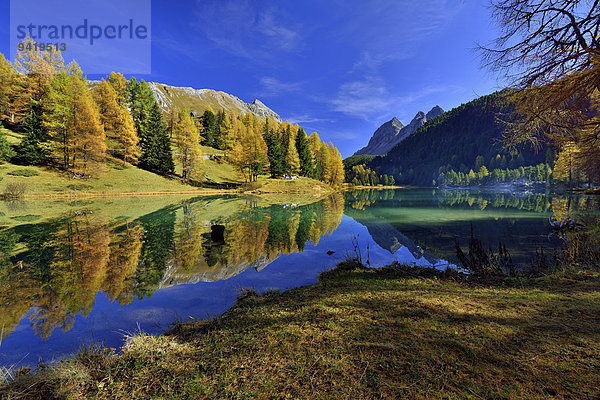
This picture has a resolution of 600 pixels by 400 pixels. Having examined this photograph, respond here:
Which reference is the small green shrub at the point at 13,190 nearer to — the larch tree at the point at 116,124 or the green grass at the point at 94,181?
the green grass at the point at 94,181

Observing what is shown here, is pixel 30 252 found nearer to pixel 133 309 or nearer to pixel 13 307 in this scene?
pixel 13 307

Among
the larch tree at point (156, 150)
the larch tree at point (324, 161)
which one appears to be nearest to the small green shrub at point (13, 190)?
the larch tree at point (156, 150)

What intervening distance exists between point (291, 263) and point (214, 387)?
7.18 meters

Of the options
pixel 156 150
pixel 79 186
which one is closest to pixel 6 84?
pixel 156 150

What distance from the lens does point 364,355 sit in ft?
10.8

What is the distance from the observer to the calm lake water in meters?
5.31

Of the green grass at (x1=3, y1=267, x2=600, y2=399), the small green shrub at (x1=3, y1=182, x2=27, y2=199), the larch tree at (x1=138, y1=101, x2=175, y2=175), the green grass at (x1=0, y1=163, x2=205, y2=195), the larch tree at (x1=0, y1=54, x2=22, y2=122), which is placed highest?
the larch tree at (x1=0, y1=54, x2=22, y2=122)

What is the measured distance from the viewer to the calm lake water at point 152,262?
531 cm

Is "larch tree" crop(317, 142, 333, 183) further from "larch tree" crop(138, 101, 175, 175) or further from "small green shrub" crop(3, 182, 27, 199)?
"small green shrub" crop(3, 182, 27, 199)

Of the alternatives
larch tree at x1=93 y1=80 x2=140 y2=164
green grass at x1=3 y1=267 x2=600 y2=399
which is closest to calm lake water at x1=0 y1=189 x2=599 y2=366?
green grass at x1=3 y1=267 x2=600 y2=399

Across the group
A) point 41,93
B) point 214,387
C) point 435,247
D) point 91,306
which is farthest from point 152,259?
point 41,93

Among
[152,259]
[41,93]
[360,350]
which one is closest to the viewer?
[360,350]

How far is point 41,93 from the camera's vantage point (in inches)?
1485

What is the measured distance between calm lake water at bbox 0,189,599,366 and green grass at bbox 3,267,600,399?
1.63m
